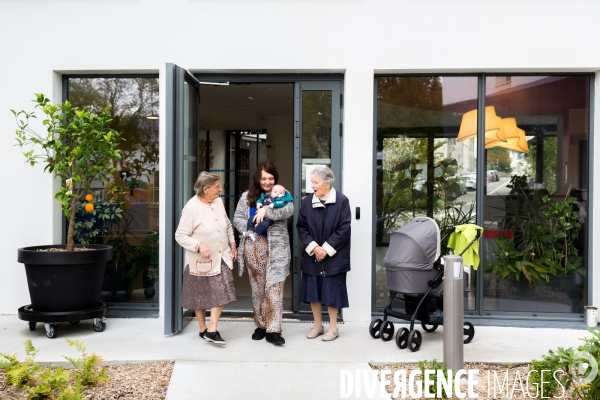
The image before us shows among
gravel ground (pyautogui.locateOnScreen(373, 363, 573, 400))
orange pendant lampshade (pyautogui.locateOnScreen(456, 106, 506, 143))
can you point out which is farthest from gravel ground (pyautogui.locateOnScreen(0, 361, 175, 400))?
orange pendant lampshade (pyautogui.locateOnScreen(456, 106, 506, 143))

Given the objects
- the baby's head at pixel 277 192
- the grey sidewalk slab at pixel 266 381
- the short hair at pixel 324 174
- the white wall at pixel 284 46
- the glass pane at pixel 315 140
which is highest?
the white wall at pixel 284 46

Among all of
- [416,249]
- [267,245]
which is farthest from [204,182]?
[416,249]

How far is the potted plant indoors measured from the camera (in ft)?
20.7

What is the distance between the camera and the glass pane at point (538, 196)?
7.15 m

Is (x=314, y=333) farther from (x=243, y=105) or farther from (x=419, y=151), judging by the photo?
(x=243, y=105)

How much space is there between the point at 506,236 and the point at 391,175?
4.75 feet

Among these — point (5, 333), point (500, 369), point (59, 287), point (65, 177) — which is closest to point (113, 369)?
point (59, 287)

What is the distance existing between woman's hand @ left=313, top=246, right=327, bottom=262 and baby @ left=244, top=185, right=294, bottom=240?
501mm

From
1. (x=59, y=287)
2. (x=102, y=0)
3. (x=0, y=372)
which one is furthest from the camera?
(x=102, y=0)

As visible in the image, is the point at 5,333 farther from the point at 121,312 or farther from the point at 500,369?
the point at 500,369

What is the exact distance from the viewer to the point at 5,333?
6.48 metres

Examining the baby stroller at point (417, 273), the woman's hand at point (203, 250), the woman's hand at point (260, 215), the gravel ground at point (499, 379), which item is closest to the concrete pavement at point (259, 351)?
the gravel ground at point (499, 379)

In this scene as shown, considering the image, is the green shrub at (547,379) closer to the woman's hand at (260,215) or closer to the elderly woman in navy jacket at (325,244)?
the elderly woman in navy jacket at (325,244)

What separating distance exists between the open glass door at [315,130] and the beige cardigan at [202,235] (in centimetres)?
130
